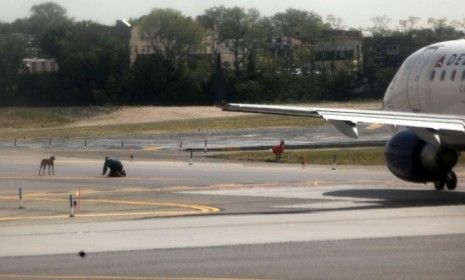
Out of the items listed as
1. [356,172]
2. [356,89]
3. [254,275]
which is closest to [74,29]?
[356,89]

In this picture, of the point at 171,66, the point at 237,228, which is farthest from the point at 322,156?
the point at 171,66

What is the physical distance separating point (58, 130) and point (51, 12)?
33.6 meters

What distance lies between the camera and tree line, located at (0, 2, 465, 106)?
104562 millimetres

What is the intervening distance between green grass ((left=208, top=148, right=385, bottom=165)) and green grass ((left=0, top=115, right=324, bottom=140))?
88.4 feet

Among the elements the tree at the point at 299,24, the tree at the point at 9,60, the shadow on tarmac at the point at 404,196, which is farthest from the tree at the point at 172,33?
the shadow on tarmac at the point at 404,196

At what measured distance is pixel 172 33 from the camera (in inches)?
4594

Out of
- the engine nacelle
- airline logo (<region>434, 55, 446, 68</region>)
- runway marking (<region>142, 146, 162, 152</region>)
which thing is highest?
airline logo (<region>434, 55, 446, 68</region>)

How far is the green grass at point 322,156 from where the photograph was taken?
5555 centimetres

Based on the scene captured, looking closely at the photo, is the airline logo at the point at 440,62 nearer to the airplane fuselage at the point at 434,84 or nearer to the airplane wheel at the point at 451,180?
the airplane fuselage at the point at 434,84

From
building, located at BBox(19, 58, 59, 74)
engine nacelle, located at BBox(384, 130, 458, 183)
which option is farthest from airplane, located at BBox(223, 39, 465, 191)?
building, located at BBox(19, 58, 59, 74)

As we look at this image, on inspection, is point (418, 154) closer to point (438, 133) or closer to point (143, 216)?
point (438, 133)

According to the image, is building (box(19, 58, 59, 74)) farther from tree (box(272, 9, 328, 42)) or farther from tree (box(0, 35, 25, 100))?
tree (box(272, 9, 328, 42))

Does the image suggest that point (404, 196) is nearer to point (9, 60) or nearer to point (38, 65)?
point (9, 60)

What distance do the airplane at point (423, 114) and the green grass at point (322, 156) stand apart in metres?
13.2
